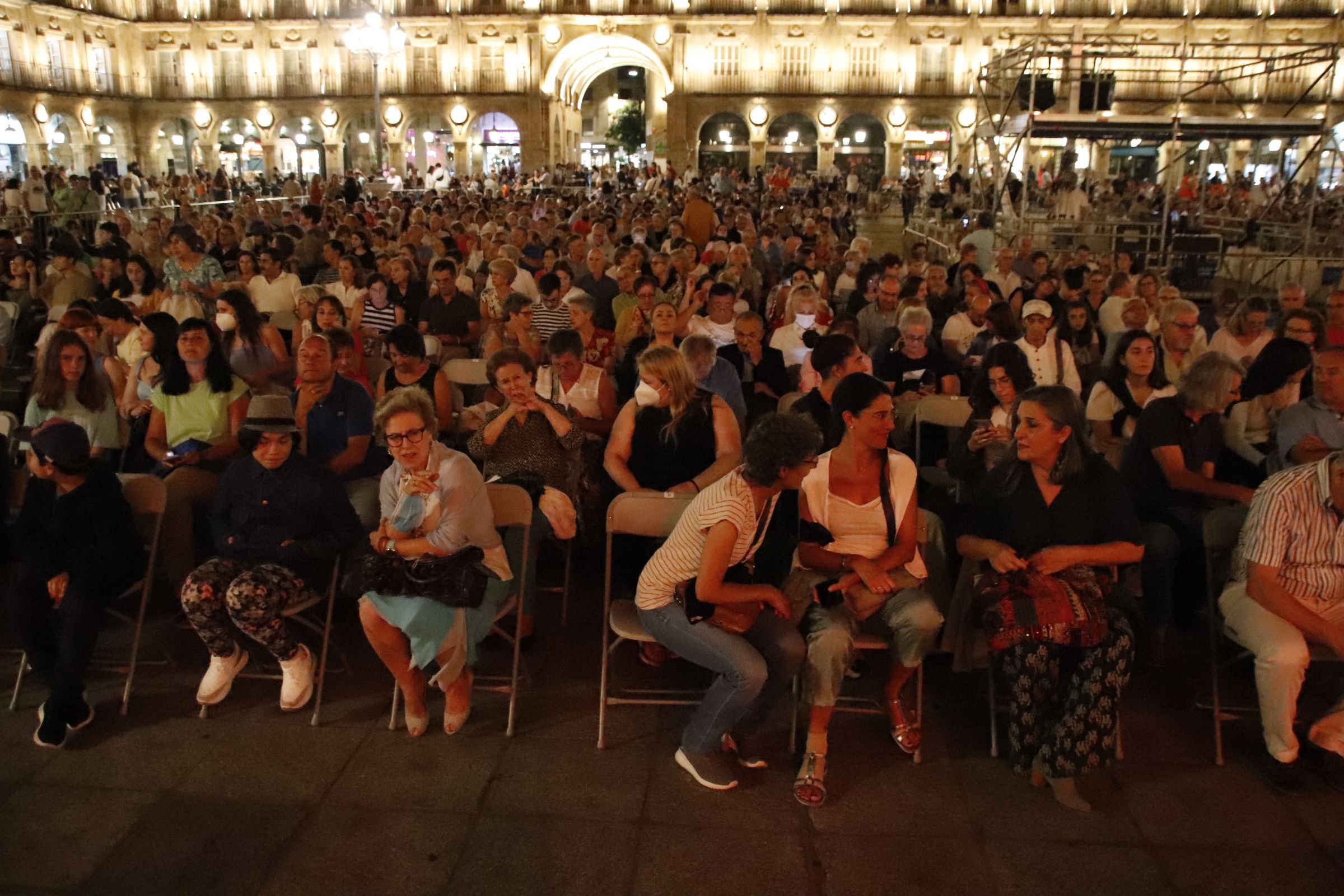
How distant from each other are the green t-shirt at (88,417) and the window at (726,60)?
1633 inches

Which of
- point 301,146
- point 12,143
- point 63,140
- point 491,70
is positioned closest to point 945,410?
point 491,70

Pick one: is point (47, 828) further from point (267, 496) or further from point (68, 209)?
point (68, 209)

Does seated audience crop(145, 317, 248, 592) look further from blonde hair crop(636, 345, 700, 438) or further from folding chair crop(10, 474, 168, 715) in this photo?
blonde hair crop(636, 345, 700, 438)

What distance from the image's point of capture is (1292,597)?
366 cm

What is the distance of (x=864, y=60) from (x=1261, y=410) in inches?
1641

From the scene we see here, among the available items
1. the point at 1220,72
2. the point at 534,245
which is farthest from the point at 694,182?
the point at 534,245

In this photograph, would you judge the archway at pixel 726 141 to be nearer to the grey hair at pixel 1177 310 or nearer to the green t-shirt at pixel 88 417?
the grey hair at pixel 1177 310

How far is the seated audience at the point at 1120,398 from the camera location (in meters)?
5.31

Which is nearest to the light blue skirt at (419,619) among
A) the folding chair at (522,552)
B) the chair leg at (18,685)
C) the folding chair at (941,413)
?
the folding chair at (522,552)

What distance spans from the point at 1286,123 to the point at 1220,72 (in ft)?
5.44

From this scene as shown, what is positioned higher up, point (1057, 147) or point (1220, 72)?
point (1057, 147)

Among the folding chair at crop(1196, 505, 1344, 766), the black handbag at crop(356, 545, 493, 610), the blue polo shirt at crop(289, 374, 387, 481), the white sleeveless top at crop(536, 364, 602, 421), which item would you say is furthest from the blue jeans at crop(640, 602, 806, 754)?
the blue polo shirt at crop(289, 374, 387, 481)

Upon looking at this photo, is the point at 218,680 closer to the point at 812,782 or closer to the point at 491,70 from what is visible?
the point at 812,782

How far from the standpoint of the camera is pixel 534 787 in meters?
3.61
